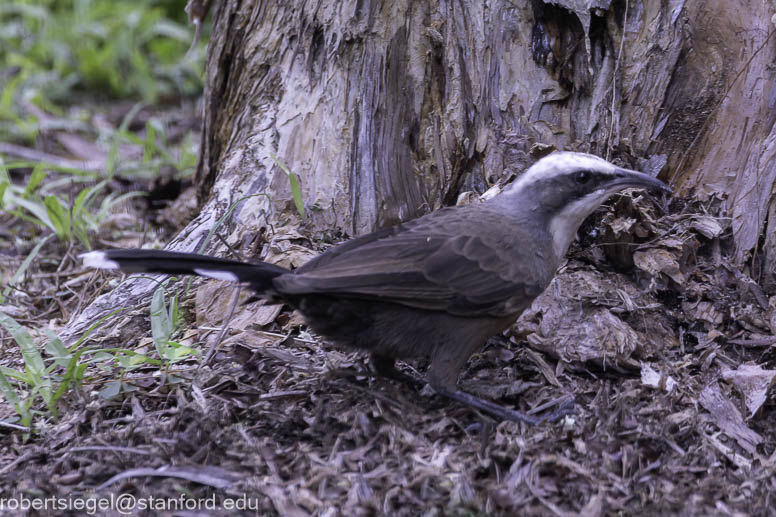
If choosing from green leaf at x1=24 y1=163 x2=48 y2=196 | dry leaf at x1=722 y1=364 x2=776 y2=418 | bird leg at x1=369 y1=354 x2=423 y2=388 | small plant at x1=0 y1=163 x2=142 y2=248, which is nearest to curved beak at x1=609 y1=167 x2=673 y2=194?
dry leaf at x1=722 y1=364 x2=776 y2=418

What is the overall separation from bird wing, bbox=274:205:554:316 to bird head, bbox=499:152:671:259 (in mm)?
194

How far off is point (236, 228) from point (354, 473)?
7.13 ft

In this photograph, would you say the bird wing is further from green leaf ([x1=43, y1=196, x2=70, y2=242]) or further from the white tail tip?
green leaf ([x1=43, y1=196, x2=70, y2=242])

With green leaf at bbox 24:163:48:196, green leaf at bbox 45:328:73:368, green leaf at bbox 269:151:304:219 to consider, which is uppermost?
green leaf at bbox 269:151:304:219

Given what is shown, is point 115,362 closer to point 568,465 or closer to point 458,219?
point 458,219

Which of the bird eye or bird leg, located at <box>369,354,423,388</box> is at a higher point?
the bird eye

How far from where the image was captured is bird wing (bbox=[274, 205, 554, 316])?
364cm

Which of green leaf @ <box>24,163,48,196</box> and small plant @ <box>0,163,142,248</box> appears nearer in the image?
small plant @ <box>0,163,142,248</box>

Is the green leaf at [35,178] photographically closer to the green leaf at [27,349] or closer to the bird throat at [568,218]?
the green leaf at [27,349]

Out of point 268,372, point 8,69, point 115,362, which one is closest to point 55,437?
point 115,362

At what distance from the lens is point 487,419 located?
3.60 metres

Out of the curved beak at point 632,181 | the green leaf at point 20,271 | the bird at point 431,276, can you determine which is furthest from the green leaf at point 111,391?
the curved beak at point 632,181

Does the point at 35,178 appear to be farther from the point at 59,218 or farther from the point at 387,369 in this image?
the point at 387,369

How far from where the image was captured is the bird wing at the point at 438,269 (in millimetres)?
3645
